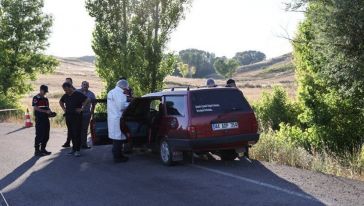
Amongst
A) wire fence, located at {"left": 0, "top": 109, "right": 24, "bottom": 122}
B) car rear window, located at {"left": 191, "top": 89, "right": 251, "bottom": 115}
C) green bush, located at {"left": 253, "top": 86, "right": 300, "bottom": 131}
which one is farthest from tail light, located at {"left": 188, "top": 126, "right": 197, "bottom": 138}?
wire fence, located at {"left": 0, "top": 109, "right": 24, "bottom": 122}

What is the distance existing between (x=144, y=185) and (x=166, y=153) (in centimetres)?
207

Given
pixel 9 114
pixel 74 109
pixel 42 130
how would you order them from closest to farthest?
pixel 74 109 → pixel 42 130 → pixel 9 114

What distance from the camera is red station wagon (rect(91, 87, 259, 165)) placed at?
10078 millimetres

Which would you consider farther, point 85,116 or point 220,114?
point 85,116

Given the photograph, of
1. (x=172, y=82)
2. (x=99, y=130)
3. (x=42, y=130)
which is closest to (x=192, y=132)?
(x=99, y=130)

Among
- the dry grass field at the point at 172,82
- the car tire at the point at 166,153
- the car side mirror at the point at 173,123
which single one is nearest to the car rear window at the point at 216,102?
the car side mirror at the point at 173,123

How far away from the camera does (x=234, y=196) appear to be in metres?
7.50

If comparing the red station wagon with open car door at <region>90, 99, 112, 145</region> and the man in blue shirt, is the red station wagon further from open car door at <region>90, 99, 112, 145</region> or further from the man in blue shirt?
the man in blue shirt

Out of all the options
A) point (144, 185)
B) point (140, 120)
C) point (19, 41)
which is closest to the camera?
point (144, 185)

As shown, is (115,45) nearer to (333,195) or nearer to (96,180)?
(96,180)

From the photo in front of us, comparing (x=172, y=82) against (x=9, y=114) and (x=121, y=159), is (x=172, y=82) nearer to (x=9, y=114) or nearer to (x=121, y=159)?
(x=9, y=114)

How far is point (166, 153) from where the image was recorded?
10688 millimetres

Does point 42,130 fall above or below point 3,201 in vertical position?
above

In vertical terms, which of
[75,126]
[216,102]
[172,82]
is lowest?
[75,126]
